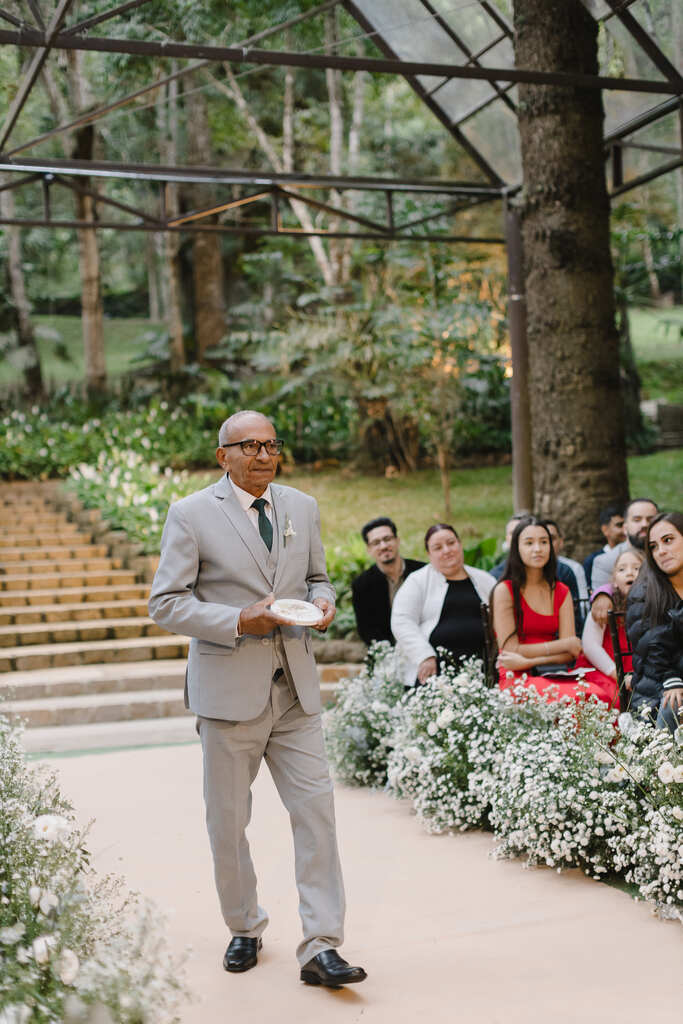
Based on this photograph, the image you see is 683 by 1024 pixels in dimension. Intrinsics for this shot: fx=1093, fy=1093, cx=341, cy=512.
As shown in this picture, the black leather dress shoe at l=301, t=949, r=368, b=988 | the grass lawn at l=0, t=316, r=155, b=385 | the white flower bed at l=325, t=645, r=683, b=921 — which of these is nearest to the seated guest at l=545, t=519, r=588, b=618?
the white flower bed at l=325, t=645, r=683, b=921

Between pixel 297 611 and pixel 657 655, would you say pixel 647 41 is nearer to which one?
pixel 657 655

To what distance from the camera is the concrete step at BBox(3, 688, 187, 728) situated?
29.5 feet

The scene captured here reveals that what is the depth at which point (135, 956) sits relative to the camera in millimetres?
2645

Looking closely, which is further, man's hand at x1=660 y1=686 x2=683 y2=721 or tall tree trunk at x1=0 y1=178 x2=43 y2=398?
tall tree trunk at x1=0 y1=178 x2=43 y2=398

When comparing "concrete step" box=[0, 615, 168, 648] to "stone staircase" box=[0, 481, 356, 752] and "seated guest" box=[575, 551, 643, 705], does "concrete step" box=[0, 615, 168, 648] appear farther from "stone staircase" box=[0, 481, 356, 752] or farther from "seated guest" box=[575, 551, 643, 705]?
"seated guest" box=[575, 551, 643, 705]

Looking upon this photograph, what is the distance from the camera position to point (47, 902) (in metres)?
2.81

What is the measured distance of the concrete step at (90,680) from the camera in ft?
31.2

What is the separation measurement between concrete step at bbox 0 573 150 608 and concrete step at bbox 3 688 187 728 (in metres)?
2.65

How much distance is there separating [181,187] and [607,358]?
64.6 feet

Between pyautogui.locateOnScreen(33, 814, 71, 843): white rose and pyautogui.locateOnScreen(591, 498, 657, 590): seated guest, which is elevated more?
→ pyautogui.locateOnScreen(591, 498, 657, 590): seated guest

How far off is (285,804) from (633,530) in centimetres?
362

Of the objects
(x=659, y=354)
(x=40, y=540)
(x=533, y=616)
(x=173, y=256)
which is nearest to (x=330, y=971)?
(x=533, y=616)

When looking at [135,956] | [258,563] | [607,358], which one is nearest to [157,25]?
[607,358]

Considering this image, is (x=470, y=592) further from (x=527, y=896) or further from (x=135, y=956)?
(x=135, y=956)
